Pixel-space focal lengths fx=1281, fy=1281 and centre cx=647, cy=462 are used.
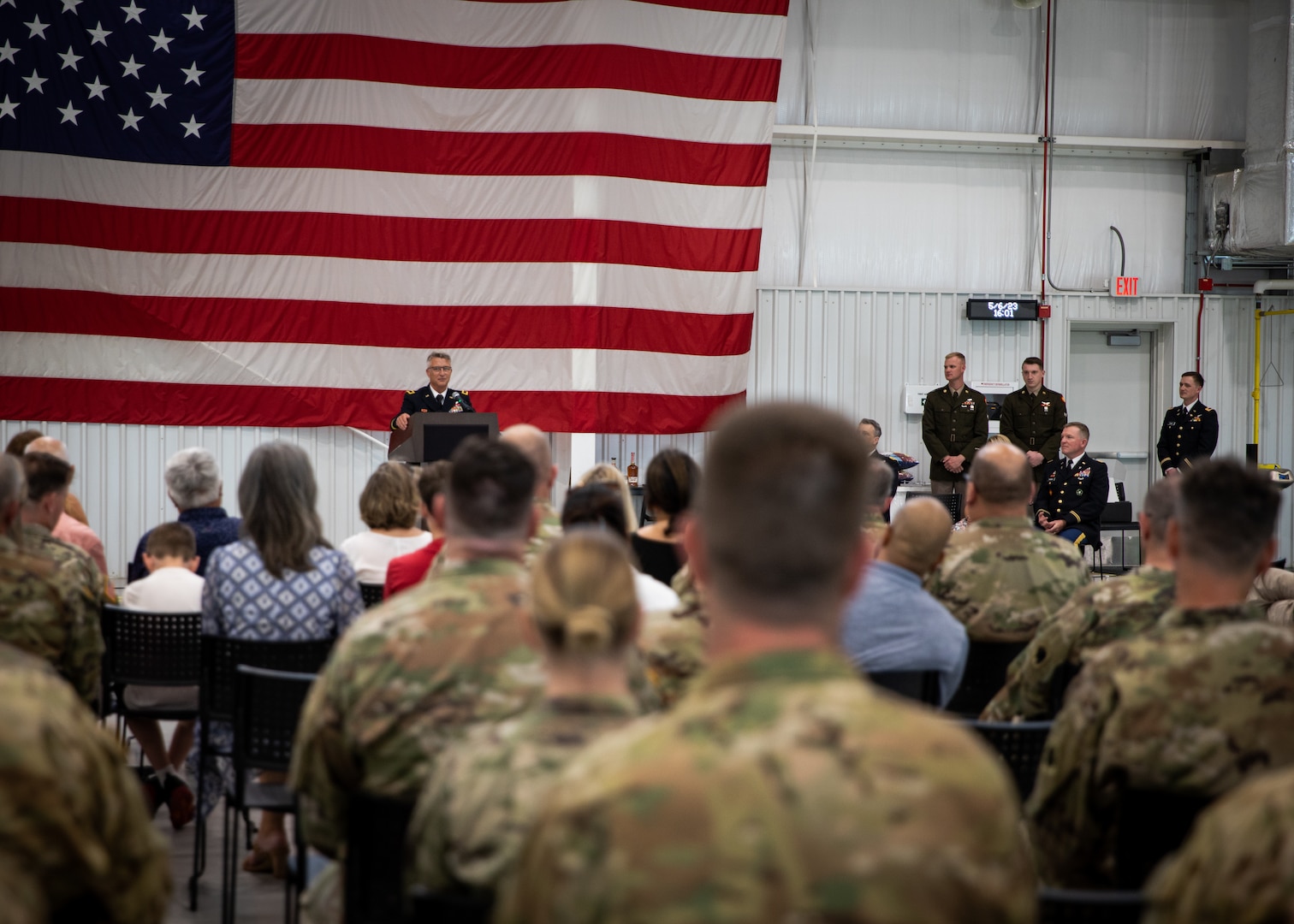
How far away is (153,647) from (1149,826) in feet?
Result: 9.56

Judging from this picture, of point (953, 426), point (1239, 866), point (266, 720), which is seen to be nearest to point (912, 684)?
point (266, 720)

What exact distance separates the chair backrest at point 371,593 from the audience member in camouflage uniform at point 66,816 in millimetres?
2508

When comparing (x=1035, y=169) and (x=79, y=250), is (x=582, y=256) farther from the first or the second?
(x=1035, y=169)

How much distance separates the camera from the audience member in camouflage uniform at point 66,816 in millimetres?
1434

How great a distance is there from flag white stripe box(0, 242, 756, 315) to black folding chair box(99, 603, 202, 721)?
18.2 ft

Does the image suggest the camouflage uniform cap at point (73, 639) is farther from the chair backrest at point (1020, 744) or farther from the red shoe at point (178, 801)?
the chair backrest at point (1020, 744)

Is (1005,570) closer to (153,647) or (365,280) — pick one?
(153,647)

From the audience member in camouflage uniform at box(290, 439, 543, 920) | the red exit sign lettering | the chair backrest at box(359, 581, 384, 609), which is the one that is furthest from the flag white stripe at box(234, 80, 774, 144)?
the audience member in camouflage uniform at box(290, 439, 543, 920)

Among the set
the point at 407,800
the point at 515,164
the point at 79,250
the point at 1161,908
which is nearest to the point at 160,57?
the point at 79,250

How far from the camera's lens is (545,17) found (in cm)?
927

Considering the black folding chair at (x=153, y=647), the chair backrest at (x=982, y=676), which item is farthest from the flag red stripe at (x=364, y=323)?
the chair backrest at (x=982, y=676)

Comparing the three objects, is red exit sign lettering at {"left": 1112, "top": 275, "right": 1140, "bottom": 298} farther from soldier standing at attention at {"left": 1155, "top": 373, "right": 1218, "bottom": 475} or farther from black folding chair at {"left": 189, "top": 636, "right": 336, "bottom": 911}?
black folding chair at {"left": 189, "top": 636, "right": 336, "bottom": 911}

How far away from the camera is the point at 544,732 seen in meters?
1.49

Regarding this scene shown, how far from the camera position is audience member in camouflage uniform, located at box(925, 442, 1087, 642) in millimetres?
3844
